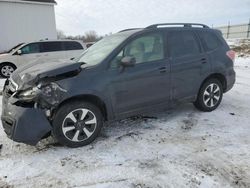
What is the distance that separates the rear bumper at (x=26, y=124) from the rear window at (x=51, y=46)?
8.42m

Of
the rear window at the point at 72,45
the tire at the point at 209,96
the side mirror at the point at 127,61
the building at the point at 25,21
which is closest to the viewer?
the side mirror at the point at 127,61

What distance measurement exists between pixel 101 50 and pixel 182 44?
1564 millimetres

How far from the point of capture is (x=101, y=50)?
15.1 ft

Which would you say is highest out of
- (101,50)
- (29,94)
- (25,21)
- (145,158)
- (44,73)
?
(25,21)

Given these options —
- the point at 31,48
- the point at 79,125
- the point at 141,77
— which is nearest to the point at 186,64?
the point at 141,77

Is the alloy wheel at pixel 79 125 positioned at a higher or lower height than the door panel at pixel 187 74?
lower

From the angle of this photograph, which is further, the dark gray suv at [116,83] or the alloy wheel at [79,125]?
the alloy wheel at [79,125]

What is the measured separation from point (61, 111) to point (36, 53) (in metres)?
8.43

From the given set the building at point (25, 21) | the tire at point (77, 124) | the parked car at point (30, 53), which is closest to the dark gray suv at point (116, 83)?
the tire at point (77, 124)

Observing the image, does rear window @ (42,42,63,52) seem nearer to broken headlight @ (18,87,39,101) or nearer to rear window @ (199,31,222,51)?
rear window @ (199,31,222,51)

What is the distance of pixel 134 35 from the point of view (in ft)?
14.6

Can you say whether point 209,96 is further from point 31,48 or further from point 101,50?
point 31,48

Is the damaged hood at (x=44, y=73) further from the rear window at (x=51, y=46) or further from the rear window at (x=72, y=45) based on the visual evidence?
the rear window at (x=72, y=45)

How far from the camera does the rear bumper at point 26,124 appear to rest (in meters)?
3.50
